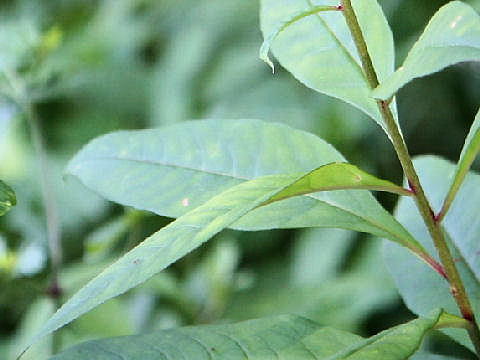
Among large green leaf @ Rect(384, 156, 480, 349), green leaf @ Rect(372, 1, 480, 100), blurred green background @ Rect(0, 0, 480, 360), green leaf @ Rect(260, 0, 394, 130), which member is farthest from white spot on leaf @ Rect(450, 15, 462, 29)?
blurred green background @ Rect(0, 0, 480, 360)

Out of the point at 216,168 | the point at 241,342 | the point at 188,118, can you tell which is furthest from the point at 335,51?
the point at 188,118

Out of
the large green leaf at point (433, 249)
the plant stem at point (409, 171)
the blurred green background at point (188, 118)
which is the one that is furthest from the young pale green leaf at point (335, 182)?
the blurred green background at point (188, 118)

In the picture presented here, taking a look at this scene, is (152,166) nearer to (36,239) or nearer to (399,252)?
(399,252)

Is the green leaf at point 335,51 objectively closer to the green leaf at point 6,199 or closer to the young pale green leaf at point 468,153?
the young pale green leaf at point 468,153

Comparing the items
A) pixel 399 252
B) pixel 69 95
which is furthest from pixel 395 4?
pixel 399 252

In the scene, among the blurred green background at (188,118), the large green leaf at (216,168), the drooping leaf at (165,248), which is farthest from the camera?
the blurred green background at (188,118)

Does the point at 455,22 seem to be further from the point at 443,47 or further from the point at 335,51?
the point at 335,51
